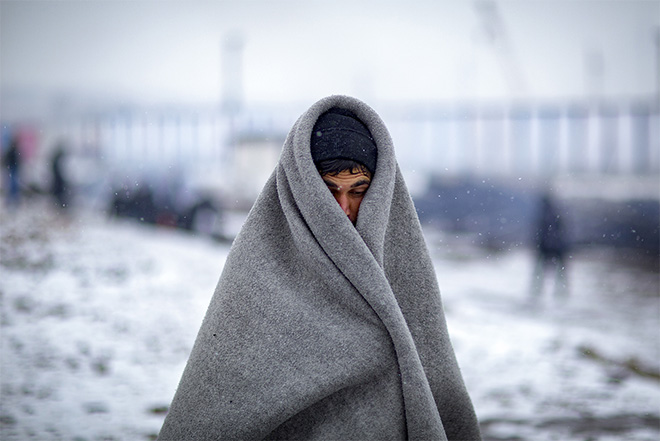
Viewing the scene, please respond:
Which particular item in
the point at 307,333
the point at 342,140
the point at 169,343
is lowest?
the point at 307,333

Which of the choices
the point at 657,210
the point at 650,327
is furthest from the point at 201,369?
the point at 657,210

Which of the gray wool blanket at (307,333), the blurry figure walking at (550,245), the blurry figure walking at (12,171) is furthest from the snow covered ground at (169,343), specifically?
the gray wool blanket at (307,333)

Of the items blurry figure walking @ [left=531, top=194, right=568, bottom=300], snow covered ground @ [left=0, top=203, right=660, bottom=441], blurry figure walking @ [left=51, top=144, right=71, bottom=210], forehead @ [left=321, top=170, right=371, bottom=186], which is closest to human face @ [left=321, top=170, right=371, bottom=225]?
forehead @ [left=321, top=170, right=371, bottom=186]

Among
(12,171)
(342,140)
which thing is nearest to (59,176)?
(12,171)

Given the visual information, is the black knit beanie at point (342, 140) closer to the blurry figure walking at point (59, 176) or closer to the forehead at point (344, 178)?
Answer: the forehead at point (344, 178)

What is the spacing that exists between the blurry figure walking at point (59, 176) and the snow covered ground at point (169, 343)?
233 centimetres

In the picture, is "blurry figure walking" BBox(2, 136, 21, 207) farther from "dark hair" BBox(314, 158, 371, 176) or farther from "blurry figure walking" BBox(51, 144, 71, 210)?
"dark hair" BBox(314, 158, 371, 176)

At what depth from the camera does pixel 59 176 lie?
13195 millimetres

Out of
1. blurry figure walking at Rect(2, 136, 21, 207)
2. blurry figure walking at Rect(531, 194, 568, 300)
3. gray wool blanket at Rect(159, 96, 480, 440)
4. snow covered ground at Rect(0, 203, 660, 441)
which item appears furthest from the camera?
blurry figure walking at Rect(2, 136, 21, 207)

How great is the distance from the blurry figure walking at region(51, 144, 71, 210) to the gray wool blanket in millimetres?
12974

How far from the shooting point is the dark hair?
4.65ft

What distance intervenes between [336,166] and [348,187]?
57 millimetres

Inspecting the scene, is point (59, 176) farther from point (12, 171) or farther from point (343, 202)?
point (343, 202)

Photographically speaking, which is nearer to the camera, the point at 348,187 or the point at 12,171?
the point at 348,187
